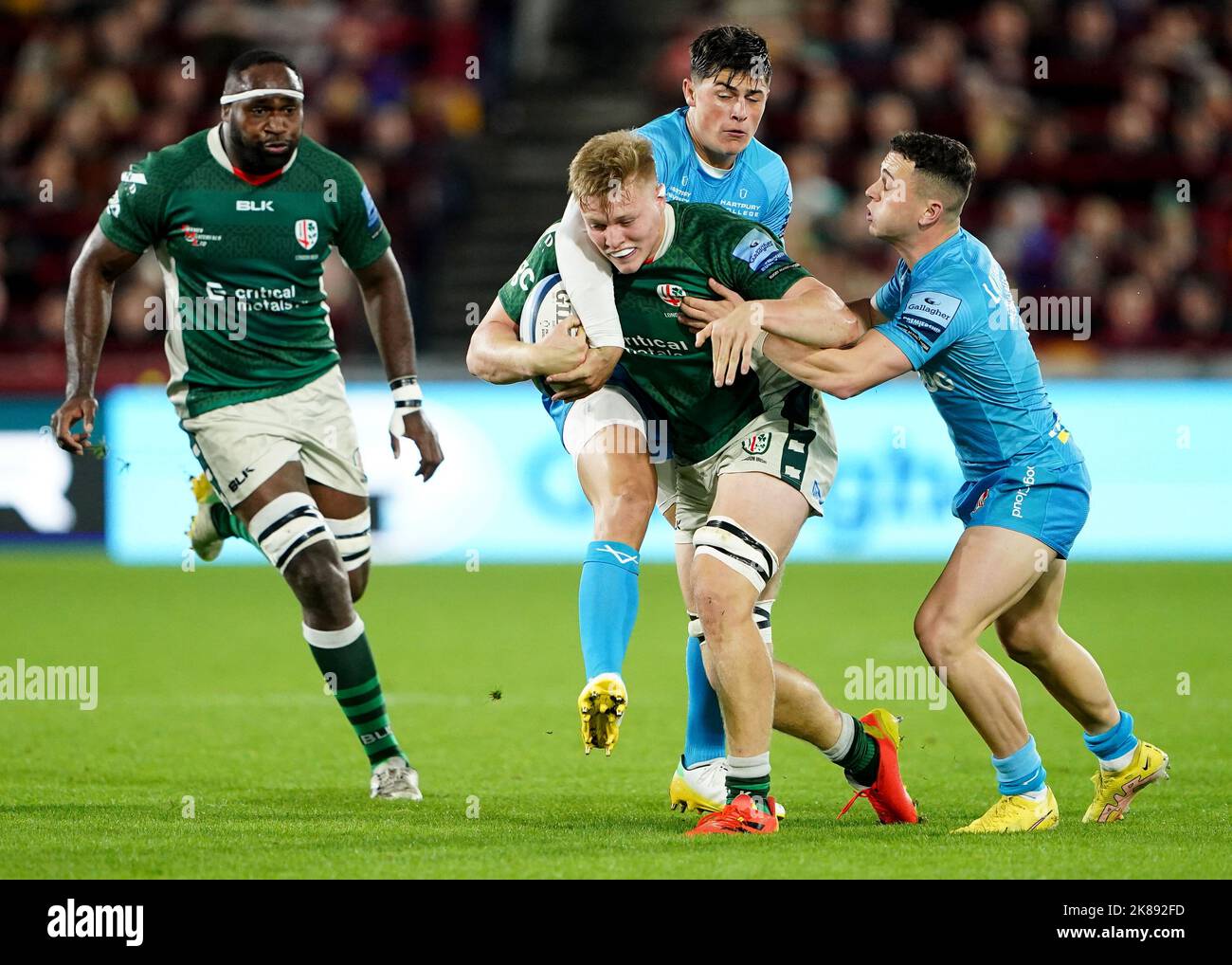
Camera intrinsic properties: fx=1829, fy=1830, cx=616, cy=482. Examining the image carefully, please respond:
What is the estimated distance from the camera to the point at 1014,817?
5781 millimetres

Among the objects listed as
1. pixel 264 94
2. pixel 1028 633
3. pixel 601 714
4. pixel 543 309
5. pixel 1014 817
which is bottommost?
pixel 1014 817

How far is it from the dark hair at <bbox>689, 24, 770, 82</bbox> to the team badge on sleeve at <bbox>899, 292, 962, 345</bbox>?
120cm

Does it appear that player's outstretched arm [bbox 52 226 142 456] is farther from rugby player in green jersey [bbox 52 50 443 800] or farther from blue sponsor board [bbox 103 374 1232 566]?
blue sponsor board [bbox 103 374 1232 566]

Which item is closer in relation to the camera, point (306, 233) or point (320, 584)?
point (320, 584)

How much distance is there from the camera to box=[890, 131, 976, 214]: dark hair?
5.95 m

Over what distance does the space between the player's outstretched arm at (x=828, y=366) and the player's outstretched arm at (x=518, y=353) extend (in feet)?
1.95

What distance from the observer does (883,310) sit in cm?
618

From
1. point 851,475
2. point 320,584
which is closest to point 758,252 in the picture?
point 320,584

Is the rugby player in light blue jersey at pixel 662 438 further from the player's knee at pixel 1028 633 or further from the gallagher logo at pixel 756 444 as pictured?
the player's knee at pixel 1028 633

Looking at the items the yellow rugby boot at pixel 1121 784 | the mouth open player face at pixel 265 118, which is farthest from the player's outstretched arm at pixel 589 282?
the yellow rugby boot at pixel 1121 784

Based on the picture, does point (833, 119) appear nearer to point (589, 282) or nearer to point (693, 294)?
point (693, 294)

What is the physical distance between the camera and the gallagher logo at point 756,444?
591 cm

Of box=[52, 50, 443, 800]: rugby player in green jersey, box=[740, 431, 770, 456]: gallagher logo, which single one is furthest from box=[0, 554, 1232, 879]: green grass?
box=[740, 431, 770, 456]: gallagher logo

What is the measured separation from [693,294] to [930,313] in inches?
29.7
